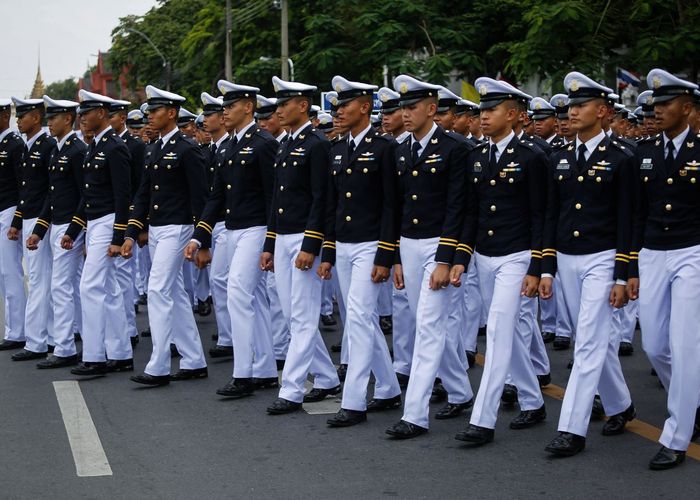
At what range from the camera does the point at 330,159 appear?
28.3 ft

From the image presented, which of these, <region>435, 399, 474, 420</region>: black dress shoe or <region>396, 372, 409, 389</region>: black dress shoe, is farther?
<region>396, 372, 409, 389</region>: black dress shoe

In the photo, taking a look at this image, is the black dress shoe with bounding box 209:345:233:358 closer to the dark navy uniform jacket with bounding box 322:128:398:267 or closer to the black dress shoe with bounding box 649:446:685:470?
the dark navy uniform jacket with bounding box 322:128:398:267

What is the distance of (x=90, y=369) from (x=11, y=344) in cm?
202

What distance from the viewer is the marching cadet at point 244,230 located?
918 centimetres

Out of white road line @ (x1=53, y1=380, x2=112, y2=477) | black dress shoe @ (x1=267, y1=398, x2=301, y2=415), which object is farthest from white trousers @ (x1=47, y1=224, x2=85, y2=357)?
black dress shoe @ (x1=267, y1=398, x2=301, y2=415)

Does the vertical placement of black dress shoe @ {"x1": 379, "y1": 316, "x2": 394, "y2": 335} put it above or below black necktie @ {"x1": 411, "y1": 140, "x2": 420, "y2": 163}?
below

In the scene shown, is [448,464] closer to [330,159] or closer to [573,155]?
[573,155]

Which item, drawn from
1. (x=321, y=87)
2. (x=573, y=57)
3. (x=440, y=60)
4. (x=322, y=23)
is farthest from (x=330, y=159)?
(x=321, y=87)

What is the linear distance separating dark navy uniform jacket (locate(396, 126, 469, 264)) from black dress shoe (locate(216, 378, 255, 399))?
199cm

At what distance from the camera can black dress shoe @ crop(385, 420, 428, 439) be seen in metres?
7.59

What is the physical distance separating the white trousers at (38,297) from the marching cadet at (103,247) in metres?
0.91

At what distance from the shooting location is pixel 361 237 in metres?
8.25

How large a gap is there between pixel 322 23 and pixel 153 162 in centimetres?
1870

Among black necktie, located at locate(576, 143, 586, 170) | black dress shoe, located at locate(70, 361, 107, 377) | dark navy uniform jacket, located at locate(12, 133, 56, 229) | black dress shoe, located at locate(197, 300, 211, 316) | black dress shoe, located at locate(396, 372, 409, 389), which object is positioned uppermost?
black necktie, located at locate(576, 143, 586, 170)
